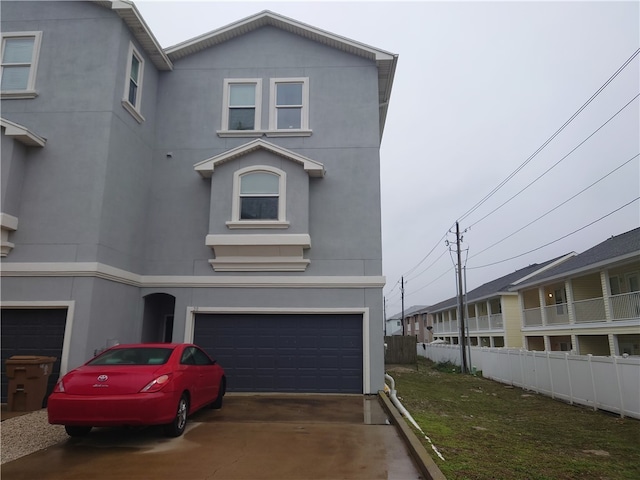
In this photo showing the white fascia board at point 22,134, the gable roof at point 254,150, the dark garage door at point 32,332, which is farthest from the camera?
the gable roof at point 254,150

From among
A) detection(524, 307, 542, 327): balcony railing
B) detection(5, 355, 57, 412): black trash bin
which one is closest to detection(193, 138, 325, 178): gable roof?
detection(5, 355, 57, 412): black trash bin

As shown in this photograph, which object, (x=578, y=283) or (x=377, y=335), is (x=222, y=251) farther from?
(x=578, y=283)

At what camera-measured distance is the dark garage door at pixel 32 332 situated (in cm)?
1039

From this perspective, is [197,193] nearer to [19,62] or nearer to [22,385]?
A: [19,62]

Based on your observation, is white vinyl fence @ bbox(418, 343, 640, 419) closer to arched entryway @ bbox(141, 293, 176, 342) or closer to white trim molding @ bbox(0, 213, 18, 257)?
arched entryway @ bbox(141, 293, 176, 342)

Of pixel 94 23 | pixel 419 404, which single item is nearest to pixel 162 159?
pixel 94 23

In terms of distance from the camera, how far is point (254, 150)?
13.0 metres

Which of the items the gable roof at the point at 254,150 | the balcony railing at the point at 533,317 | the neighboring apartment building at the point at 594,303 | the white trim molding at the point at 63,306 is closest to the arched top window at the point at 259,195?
the gable roof at the point at 254,150

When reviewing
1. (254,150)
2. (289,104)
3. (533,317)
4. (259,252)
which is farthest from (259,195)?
(533,317)

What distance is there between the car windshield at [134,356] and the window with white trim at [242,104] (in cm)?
811

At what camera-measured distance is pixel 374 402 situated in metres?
10.8

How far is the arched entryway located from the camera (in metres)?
13.1

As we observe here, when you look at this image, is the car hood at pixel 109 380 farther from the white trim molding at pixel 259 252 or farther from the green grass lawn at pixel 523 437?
the white trim molding at pixel 259 252

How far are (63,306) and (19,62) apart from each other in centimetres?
680
